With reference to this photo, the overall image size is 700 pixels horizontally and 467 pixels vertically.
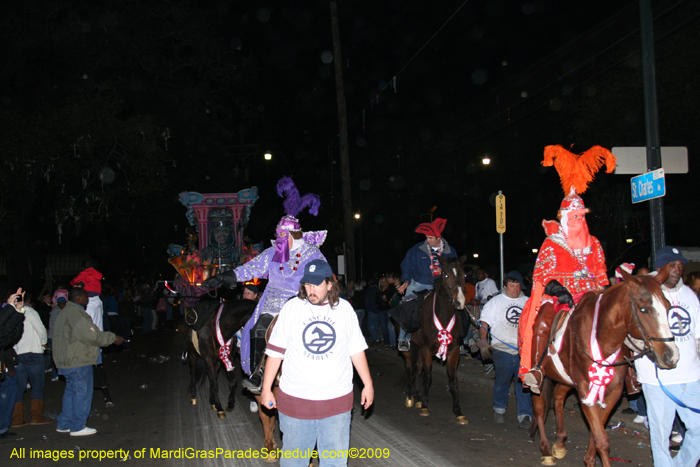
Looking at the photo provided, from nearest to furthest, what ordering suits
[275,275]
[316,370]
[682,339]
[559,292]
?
[316,370] < [682,339] < [559,292] < [275,275]

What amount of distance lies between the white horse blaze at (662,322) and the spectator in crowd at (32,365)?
814 centimetres

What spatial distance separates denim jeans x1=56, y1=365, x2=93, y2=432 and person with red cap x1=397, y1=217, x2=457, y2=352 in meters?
4.85

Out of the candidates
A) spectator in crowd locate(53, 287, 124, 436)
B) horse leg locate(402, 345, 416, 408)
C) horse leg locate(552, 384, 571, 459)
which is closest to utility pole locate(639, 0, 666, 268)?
horse leg locate(552, 384, 571, 459)

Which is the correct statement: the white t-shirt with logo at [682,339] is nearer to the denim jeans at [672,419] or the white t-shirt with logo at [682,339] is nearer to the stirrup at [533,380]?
the denim jeans at [672,419]

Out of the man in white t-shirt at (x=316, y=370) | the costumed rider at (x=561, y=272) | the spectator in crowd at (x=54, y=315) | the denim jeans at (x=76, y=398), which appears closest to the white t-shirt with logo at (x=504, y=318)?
the costumed rider at (x=561, y=272)

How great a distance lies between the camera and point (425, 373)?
873cm

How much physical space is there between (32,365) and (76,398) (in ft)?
4.17

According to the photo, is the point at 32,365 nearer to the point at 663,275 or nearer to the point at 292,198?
the point at 292,198

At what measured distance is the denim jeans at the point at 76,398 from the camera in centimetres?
771

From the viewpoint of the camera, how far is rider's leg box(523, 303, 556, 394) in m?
6.35

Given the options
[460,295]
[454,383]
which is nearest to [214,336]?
[454,383]

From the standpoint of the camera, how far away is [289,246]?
7.02 m

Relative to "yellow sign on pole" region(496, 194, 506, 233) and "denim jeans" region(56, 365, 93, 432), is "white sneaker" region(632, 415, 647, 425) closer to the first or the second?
"yellow sign on pole" region(496, 194, 506, 233)

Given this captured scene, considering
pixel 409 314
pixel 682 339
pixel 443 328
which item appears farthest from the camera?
pixel 409 314
